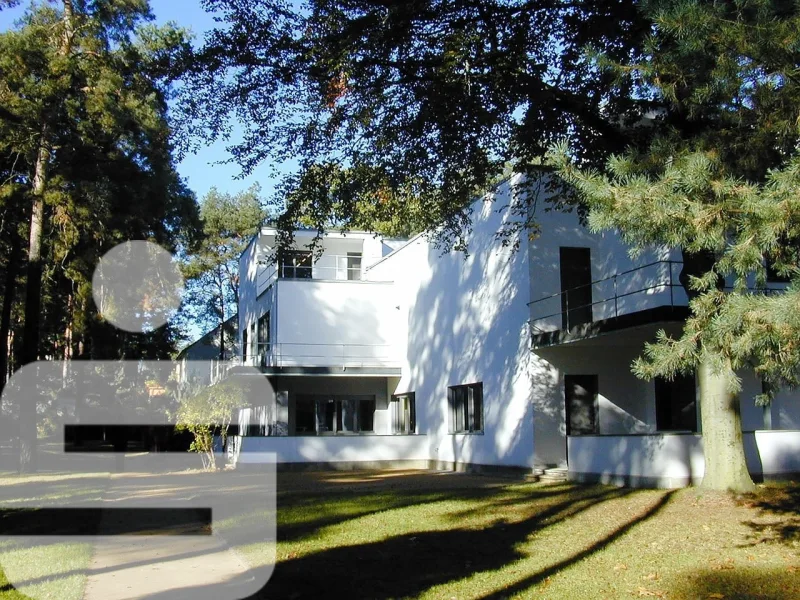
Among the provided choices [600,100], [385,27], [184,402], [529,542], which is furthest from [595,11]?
[184,402]

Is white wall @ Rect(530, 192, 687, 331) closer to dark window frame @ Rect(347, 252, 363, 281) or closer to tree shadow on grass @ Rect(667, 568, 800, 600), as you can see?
tree shadow on grass @ Rect(667, 568, 800, 600)

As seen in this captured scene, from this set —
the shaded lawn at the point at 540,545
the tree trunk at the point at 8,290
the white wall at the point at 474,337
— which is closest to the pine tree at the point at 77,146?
the tree trunk at the point at 8,290

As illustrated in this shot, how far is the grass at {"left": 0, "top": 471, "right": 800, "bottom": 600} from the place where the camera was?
826 cm

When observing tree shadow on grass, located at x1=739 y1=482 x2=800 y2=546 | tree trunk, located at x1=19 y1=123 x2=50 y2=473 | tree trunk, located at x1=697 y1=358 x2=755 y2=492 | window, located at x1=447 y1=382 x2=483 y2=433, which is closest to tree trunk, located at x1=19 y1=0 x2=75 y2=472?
tree trunk, located at x1=19 y1=123 x2=50 y2=473

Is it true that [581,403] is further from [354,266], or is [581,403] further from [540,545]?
[354,266]

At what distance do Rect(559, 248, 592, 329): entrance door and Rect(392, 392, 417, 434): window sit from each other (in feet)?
28.5

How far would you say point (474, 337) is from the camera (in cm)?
2344

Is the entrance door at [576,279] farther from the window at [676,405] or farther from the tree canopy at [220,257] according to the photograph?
the tree canopy at [220,257]

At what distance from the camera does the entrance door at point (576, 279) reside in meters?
20.4

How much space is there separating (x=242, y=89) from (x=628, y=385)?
11446 millimetres

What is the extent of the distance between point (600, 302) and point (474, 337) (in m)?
5.83

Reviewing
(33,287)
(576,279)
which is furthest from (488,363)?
(33,287)

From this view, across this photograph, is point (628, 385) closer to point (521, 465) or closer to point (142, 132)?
point (521, 465)

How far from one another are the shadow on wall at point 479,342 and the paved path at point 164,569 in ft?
35.1
